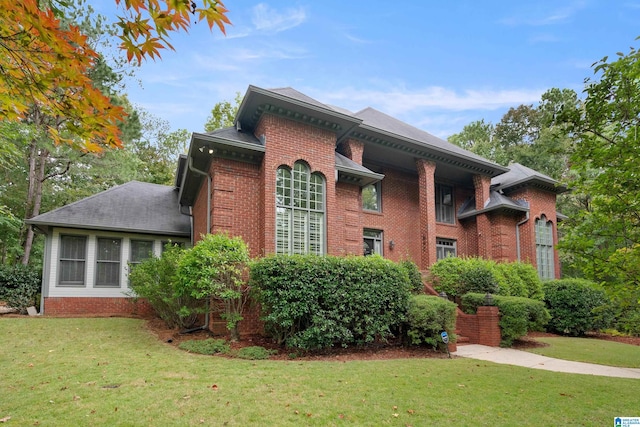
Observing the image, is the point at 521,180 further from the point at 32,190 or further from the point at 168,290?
the point at 32,190

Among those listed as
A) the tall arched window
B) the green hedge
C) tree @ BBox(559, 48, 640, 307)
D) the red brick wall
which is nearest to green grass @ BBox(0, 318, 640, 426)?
tree @ BBox(559, 48, 640, 307)

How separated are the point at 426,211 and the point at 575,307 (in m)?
6.06

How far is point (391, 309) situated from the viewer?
8.49m

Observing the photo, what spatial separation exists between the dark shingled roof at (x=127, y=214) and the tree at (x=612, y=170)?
12627 millimetres

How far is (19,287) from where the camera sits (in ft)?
41.6

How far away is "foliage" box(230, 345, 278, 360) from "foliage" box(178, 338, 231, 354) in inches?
10.5

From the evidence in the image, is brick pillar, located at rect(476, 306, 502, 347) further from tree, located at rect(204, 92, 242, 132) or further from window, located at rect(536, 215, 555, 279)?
tree, located at rect(204, 92, 242, 132)

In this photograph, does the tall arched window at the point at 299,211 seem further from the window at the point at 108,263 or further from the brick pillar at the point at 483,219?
the brick pillar at the point at 483,219

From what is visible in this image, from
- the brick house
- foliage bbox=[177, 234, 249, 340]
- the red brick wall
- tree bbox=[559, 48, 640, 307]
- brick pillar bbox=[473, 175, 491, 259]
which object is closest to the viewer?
tree bbox=[559, 48, 640, 307]

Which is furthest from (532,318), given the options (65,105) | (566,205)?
(566,205)

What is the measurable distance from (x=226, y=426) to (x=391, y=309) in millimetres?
5443

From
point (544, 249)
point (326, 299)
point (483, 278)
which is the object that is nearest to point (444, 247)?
point (544, 249)

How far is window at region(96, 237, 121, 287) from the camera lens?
13031 mm

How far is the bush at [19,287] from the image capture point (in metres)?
12.4
